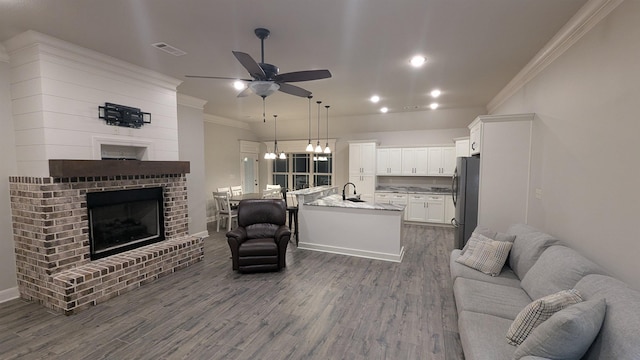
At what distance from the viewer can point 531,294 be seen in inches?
92.7

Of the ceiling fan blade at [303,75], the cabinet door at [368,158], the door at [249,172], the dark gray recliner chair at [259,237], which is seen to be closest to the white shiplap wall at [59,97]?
the dark gray recliner chair at [259,237]

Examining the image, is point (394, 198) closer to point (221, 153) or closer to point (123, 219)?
point (221, 153)

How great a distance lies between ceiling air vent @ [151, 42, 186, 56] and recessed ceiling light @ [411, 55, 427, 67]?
2799 mm

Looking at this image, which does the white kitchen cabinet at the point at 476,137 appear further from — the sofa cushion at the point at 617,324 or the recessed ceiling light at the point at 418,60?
the sofa cushion at the point at 617,324

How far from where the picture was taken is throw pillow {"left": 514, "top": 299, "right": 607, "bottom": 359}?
4.71 ft

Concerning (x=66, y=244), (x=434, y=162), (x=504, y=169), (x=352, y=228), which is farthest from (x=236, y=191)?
(x=504, y=169)

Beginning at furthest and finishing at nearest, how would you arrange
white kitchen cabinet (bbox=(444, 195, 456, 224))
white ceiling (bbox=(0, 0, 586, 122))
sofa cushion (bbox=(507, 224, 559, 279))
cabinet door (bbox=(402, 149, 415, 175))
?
cabinet door (bbox=(402, 149, 415, 175))
white kitchen cabinet (bbox=(444, 195, 456, 224))
sofa cushion (bbox=(507, 224, 559, 279))
white ceiling (bbox=(0, 0, 586, 122))

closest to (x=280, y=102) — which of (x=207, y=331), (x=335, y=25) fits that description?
(x=335, y=25)

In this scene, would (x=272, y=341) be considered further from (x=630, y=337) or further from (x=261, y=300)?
(x=630, y=337)

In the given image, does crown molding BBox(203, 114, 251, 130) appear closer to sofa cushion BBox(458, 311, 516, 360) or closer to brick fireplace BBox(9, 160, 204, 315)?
brick fireplace BBox(9, 160, 204, 315)

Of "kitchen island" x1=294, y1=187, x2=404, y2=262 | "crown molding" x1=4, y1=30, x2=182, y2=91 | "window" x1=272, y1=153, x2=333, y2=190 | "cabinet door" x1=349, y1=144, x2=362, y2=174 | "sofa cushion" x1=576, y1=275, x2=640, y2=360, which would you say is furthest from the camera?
"window" x1=272, y1=153, x2=333, y2=190

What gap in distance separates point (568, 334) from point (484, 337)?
1.84ft

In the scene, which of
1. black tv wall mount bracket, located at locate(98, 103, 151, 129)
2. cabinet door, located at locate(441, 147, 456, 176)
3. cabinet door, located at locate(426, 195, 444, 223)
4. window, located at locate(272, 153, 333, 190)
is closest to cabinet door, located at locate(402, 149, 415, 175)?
cabinet door, located at locate(441, 147, 456, 176)

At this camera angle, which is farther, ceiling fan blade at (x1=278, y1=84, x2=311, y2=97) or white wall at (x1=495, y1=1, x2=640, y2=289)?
ceiling fan blade at (x1=278, y1=84, x2=311, y2=97)
